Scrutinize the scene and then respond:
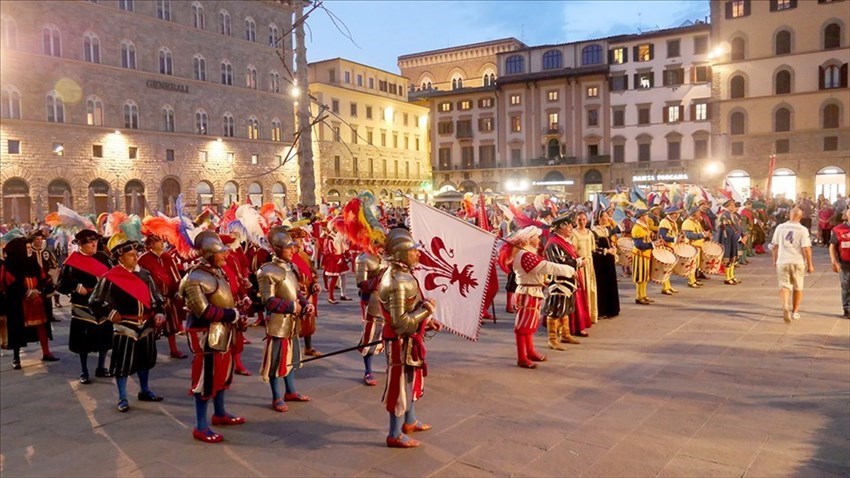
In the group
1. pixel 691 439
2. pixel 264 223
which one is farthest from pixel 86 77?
pixel 691 439

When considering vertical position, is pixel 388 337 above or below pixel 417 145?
below

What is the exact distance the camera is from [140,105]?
35281 millimetres

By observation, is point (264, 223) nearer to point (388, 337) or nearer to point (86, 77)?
point (388, 337)

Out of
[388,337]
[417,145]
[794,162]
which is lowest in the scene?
[388,337]

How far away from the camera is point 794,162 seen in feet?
129

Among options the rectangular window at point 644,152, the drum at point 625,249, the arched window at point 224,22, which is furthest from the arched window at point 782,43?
the arched window at point 224,22

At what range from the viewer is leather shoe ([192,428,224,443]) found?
5.25 meters

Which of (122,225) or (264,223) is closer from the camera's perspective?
(122,225)

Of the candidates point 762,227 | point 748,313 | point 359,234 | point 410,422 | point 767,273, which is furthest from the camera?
point 762,227

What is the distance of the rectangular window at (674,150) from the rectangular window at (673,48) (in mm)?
6691

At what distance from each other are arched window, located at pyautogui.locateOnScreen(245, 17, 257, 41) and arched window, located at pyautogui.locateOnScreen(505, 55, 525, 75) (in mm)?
22174

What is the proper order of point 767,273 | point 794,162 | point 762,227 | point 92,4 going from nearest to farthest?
1. point 767,273
2. point 762,227
3. point 92,4
4. point 794,162

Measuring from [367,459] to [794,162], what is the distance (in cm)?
4301

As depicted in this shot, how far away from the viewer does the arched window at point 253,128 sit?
41156mm
